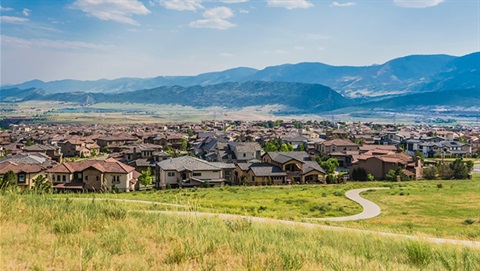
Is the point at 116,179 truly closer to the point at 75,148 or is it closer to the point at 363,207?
the point at 363,207

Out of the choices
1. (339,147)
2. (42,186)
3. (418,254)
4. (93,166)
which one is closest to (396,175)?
(339,147)

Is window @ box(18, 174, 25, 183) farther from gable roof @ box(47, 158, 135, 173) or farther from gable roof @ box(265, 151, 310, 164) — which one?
gable roof @ box(265, 151, 310, 164)

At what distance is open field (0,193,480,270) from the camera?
5883mm

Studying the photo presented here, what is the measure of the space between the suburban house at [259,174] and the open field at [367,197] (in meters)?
3.61

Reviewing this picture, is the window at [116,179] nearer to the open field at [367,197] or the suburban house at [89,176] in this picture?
the suburban house at [89,176]

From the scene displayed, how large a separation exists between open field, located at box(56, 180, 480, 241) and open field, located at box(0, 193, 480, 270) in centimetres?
984

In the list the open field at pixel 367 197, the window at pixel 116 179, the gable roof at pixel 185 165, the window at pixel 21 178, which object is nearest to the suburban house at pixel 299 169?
the open field at pixel 367 197

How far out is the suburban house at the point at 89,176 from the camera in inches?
1439

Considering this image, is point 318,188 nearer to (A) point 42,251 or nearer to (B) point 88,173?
(B) point 88,173

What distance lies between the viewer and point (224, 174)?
1831 inches

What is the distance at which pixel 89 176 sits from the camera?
37.0m

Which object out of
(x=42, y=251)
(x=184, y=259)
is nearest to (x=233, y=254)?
(x=184, y=259)

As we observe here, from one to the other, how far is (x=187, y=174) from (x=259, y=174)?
789 cm

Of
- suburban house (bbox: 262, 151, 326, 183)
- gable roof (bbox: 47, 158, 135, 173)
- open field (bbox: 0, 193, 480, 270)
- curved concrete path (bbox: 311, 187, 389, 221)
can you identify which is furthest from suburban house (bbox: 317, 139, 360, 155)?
open field (bbox: 0, 193, 480, 270)
